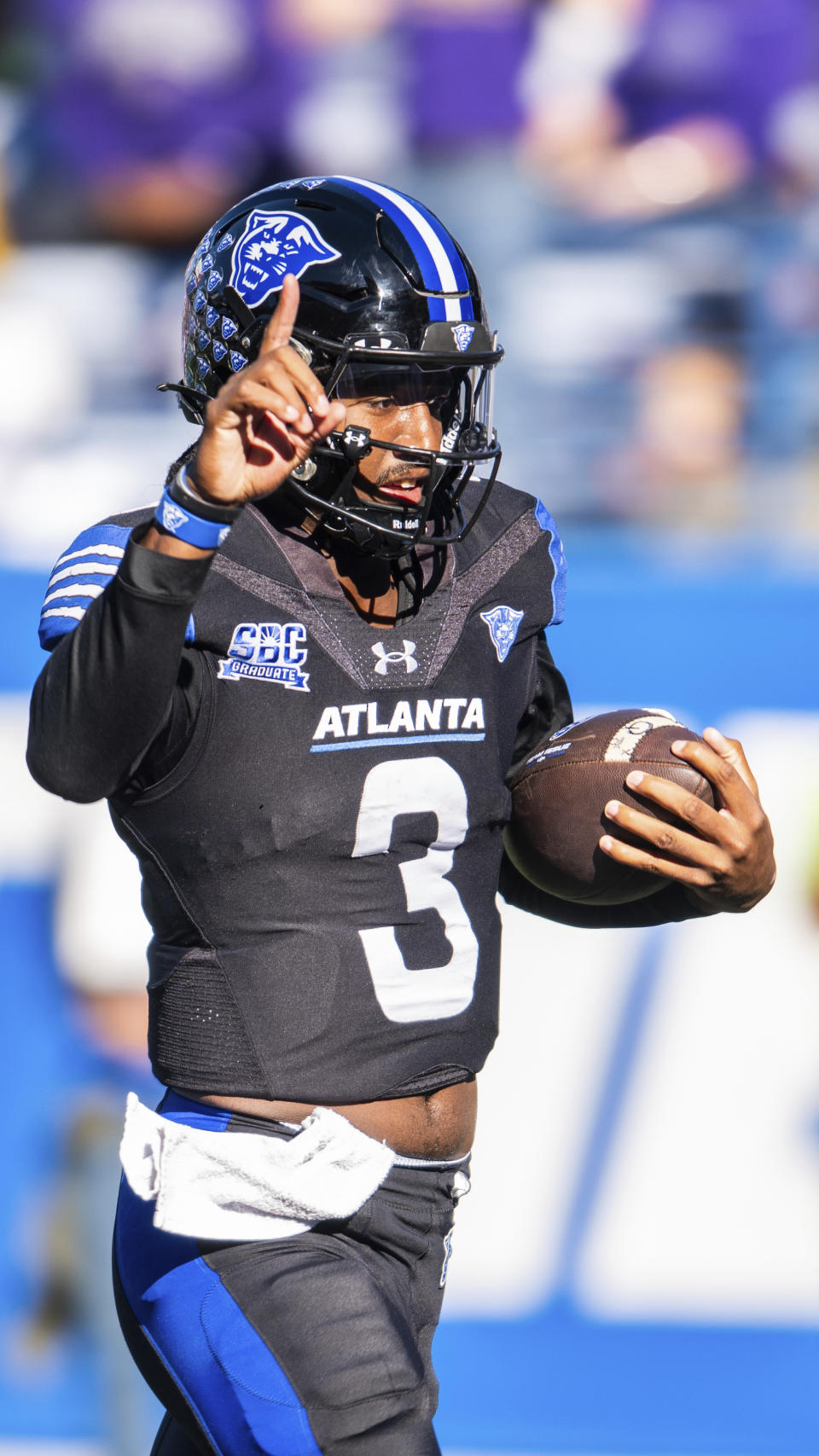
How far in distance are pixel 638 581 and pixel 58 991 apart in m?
1.54

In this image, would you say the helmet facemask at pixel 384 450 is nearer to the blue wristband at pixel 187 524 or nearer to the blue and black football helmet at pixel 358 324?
the blue and black football helmet at pixel 358 324

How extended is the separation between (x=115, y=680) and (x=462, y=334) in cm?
65

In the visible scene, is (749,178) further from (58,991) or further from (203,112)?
(58,991)

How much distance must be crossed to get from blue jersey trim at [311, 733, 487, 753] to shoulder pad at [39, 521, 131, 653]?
301 millimetres

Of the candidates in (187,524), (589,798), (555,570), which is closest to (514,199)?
(555,570)

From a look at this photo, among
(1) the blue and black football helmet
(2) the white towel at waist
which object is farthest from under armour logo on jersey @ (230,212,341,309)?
(2) the white towel at waist

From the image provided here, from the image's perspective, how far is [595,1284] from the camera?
3.36 m

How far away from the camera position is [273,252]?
1896 mm

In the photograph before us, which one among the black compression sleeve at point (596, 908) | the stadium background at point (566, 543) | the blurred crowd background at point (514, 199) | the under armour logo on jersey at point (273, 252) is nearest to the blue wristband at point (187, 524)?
the under armour logo on jersey at point (273, 252)

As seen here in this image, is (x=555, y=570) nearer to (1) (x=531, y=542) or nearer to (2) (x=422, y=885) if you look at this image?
(1) (x=531, y=542)

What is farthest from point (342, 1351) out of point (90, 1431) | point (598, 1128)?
point (90, 1431)

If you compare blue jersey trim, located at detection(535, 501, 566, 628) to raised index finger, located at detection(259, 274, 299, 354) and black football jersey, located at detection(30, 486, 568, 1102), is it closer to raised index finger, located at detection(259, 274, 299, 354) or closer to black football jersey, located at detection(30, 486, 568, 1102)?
black football jersey, located at detection(30, 486, 568, 1102)

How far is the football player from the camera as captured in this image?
1674mm

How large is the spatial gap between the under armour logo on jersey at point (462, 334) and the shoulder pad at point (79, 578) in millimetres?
452
